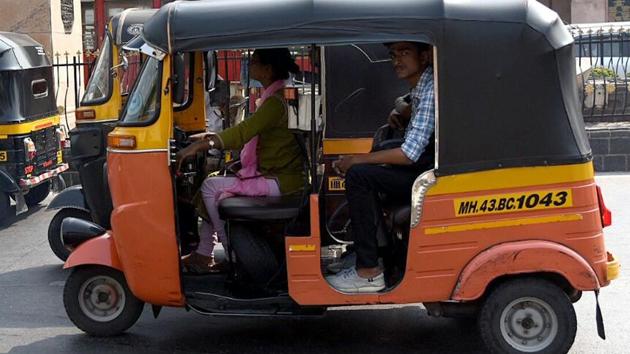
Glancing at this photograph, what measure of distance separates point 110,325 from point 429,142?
7.63 feet

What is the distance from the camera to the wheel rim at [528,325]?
550cm

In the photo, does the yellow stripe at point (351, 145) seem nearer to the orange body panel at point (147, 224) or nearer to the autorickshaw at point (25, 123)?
the orange body panel at point (147, 224)

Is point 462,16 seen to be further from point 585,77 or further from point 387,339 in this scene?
point 585,77

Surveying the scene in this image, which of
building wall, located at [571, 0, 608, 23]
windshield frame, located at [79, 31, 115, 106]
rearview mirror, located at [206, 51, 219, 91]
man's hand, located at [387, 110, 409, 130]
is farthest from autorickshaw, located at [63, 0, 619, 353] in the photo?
building wall, located at [571, 0, 608, 23]

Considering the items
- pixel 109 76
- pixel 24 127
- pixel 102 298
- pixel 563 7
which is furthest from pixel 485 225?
pixel 563 7

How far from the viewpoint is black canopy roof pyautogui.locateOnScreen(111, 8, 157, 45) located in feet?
30.4

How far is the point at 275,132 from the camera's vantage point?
6168 mm

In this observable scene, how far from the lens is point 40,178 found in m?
10.6

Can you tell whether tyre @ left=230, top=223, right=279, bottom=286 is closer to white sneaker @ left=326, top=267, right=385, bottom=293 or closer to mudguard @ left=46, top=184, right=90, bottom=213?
white sneaker @ left=326, top=267, right=385, bottom=293

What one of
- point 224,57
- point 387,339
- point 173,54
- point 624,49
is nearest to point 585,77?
point 624,49

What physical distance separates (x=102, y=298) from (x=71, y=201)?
2731 mm

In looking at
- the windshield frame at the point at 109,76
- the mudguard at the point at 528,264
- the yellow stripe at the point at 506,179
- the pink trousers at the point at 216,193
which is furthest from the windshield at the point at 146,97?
the windshield frame at the point at 109,76

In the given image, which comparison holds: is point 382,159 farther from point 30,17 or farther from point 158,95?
point 30,17

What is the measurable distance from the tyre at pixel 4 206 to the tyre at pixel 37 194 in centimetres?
80
